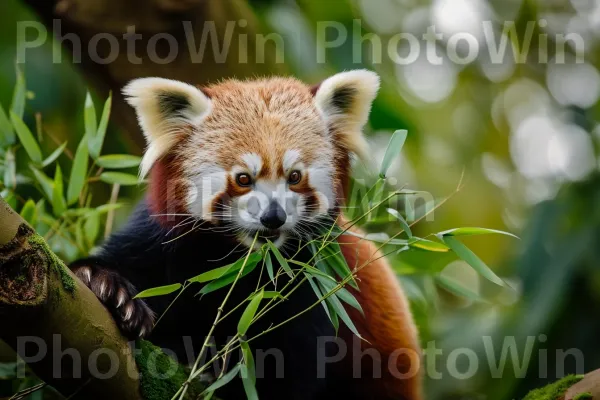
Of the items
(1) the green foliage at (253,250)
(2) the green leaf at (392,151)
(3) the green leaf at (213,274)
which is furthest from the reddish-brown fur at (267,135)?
(3) the green leaf at (213,274)

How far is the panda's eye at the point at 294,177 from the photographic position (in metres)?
2.90

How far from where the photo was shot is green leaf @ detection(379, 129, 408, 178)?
8.54ft

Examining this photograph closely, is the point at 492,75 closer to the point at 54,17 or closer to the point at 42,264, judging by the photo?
the point at 54,17

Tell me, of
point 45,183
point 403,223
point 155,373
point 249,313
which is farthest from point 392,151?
point 45,183

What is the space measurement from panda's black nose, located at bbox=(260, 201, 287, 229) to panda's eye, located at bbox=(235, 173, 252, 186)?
14 cm

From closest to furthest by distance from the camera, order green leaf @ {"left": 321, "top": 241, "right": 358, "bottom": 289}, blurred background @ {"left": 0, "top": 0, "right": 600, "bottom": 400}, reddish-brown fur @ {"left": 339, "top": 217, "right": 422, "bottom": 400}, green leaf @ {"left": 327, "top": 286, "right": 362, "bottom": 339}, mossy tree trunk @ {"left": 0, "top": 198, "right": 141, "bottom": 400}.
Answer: mossy tree trunk @ {"left": 0, "top": 198, "right": 141, "bottom": 400} < green leaf @ {"left": 327, "top": 286, "right": 362, "bottom": 339} < green leaf @ {"left": 321, "top": 241, "right": 358, "bottom": 289} < reddish-brown fur @ {"left": 339, "top": 217, "right": 422, "bottom": 400} < blurred background @ {"left": 0, "top": 0, "right": 600, "bottom": 400}

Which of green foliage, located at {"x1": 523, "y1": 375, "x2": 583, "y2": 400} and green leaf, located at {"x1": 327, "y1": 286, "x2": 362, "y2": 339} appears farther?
green leaf, located at {"x1": 327, "y1": 286, "x2": 362, "y2": 339}

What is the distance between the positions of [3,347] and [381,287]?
188 cm

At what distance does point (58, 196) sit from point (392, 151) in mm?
1589

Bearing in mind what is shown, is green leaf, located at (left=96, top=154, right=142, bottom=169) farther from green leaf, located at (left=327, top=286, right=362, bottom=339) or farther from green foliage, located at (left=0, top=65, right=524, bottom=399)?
green leaf, located at (left=327, top=286, right=362, bottom=339)

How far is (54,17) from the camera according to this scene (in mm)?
4297

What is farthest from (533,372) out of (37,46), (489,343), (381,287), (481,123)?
(37,46)

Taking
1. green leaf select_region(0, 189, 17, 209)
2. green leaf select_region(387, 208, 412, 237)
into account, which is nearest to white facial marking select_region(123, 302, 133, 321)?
green leaf select_region(387, 208, 412, 237)

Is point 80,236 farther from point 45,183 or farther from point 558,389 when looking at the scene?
point 558,389
